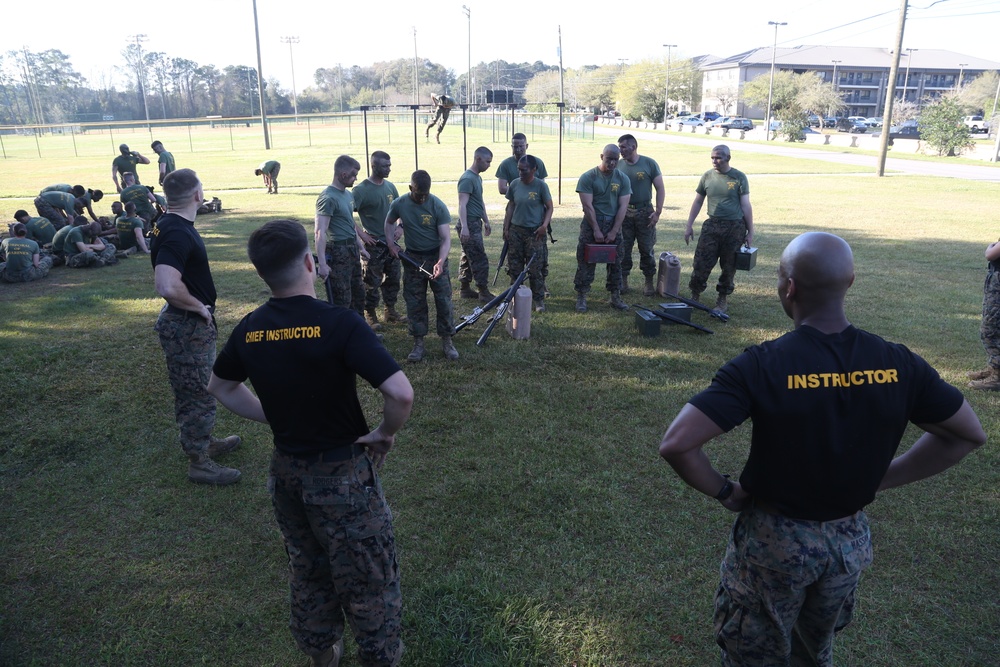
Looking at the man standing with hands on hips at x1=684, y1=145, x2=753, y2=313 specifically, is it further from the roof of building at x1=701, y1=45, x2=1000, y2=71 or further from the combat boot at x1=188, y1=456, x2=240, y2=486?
the roof of building at x1=701, y1=45, x2=1000, y2=71

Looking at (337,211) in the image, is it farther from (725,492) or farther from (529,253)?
(725,492)

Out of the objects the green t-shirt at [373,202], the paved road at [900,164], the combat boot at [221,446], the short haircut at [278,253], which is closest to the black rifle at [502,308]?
the green t-shirt at [373,202]

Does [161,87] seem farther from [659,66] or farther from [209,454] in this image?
[209,454]

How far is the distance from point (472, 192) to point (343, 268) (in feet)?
7.90

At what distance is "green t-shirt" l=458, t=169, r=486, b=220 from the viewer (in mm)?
9031

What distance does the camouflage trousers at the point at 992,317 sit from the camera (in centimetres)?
618

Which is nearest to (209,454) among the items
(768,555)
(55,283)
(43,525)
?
(43,525)

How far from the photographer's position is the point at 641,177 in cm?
928

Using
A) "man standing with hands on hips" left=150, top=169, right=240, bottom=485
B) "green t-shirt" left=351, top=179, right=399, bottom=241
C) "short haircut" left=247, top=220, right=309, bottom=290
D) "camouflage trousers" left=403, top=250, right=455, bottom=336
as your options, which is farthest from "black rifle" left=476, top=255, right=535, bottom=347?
"short haircut" left=247, top=220, right=309, bottom=290

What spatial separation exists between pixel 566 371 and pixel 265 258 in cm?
485

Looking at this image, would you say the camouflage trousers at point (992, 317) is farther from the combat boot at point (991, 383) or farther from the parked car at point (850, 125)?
the parked car at point (850, 125)

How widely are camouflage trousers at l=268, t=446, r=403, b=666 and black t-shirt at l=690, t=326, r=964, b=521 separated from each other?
147cm

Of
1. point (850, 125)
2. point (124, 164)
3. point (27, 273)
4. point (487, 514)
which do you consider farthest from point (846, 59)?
point (487, 514)

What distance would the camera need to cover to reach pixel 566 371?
713cm
